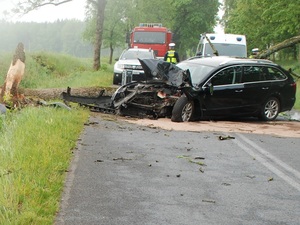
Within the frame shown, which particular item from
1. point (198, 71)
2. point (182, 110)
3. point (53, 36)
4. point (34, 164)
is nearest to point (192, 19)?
point (198, 71)

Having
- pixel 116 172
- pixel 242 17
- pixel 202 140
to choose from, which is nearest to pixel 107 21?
pixel 242 17

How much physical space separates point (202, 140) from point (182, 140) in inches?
15.8

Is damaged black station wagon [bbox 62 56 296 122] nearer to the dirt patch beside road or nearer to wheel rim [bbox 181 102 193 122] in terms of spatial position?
wheel rim [bbox 181 102 193 122]

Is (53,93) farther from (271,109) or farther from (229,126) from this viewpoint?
(271,109)

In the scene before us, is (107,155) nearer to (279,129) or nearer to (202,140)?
(202,140)

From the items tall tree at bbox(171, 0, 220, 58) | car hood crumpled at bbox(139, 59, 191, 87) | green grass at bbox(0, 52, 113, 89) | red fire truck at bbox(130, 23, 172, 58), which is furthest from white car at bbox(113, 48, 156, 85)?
tall tree at bbox(171, 0, 220, 58)

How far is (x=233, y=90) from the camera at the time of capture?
11.3m

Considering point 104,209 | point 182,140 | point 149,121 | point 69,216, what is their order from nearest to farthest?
1. point 69,216
2. point 104,209
3. point 182,140
4. point 149,121

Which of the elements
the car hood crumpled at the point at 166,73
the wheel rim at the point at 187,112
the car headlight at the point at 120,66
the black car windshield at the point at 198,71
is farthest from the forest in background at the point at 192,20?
the wheel rim at the point at 187,112

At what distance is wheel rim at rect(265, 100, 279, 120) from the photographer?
476 inches

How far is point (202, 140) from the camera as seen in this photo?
8398 millimetres

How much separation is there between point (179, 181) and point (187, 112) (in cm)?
542

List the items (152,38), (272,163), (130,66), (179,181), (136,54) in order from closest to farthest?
(179,181), (272,163), (130,66), (136,54), (152,38)

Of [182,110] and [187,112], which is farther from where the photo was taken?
[187,112]
